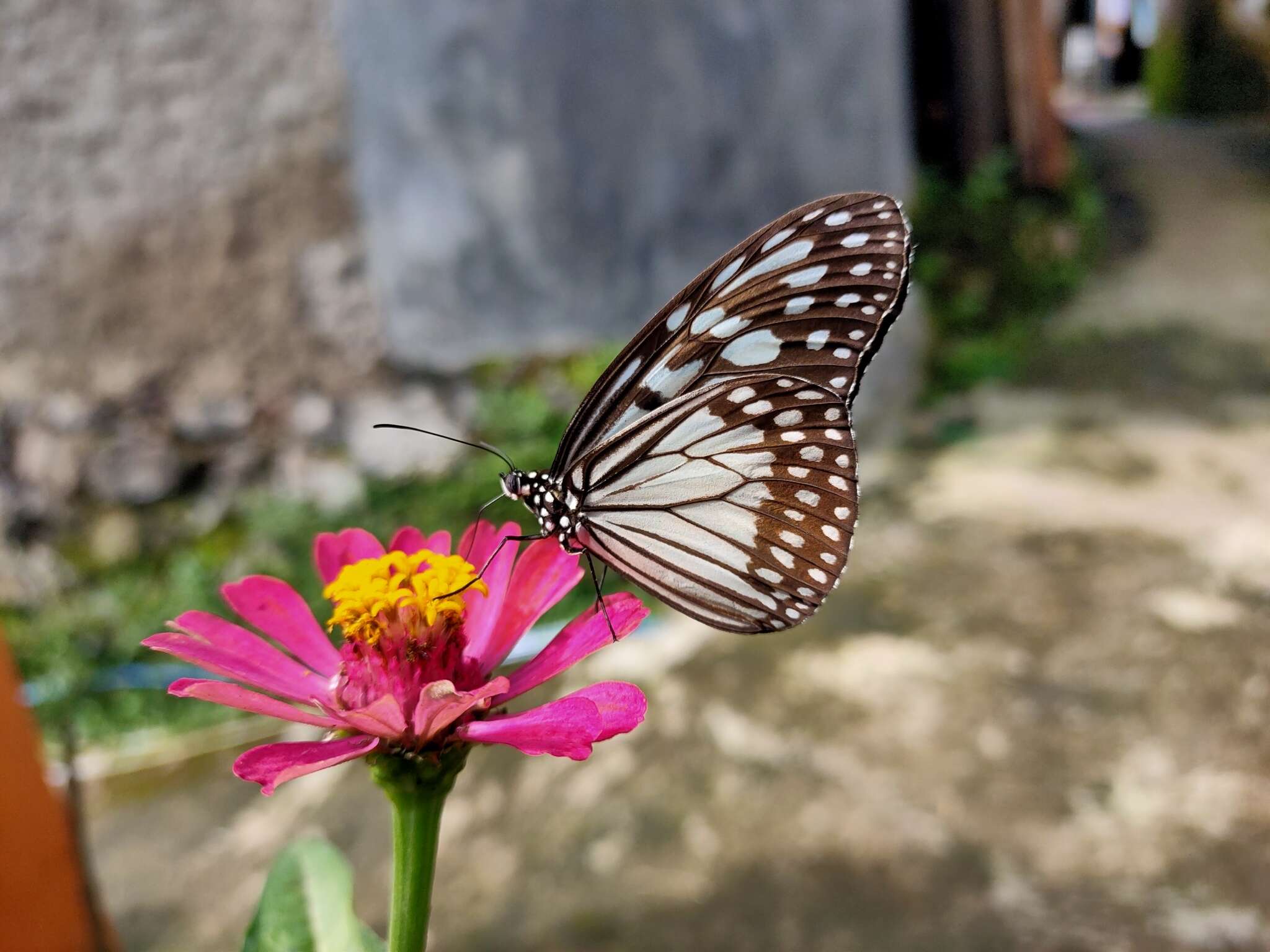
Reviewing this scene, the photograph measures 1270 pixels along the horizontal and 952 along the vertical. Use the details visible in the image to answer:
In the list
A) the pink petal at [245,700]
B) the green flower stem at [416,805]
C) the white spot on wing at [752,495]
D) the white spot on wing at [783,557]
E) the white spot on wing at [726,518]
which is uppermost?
the pink petal at [245,700]

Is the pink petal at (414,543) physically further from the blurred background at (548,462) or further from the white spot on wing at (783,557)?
the blurred background at (548,462)

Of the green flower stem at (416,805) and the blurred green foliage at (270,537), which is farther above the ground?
the green flower stem at (416,805)

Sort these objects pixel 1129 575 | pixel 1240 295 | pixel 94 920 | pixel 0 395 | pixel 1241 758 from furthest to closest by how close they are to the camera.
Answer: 1. pixel 1240 295
2. pixel 0 395
3. pixel 1129 575
4. pixel 1241 758
5. pixel 94 920

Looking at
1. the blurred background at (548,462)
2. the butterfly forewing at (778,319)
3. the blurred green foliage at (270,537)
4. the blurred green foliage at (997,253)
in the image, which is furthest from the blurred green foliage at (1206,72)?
the butterfly forewing at (778,319)

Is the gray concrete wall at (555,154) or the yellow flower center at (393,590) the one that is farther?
the gray concrete wall at (555,154)

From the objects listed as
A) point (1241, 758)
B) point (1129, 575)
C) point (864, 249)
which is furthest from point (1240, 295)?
point (864, 249)

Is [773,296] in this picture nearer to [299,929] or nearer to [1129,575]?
[299,929]

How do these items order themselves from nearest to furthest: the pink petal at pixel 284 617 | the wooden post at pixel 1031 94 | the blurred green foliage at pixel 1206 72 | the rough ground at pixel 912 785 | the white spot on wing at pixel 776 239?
the pink petal at pixel 284 617 < the white spot on wing at pixel 776 239 < the rough ground at pixel 912 785 < the wooden post at pixel 1031 94 < the blurred green foliage at pixel 1206 72
